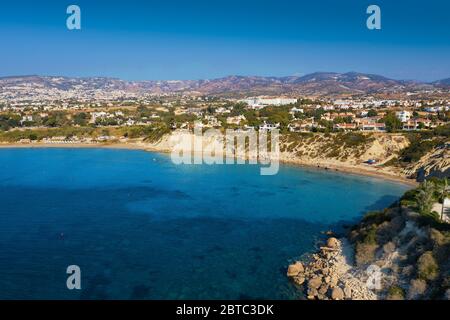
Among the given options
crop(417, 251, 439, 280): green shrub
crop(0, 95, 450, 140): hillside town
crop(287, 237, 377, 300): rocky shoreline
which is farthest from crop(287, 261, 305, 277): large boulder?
crop(0, 95, 450, 140): hillside town

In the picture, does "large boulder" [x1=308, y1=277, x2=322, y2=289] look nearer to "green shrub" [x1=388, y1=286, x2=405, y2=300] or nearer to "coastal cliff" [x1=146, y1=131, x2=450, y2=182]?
"green shrub" [x1=388, y1=286, x2=405, y2=300]

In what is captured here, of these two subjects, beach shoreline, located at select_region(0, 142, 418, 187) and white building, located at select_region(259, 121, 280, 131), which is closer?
beach shoreline, located at select_region(0, 142, 418, 187)

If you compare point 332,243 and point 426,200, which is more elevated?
point 426,200

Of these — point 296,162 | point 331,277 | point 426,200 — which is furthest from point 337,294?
point 296,162

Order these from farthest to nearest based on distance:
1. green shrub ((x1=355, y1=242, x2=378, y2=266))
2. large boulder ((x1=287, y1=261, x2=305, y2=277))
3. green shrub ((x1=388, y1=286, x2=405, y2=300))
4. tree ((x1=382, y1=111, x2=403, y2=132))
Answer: tree ((x1=382, y1=111, x2=403, y2=132))
green shrub ((x1=355, y1=242, x2=378, y2=266))
large boulder ((x1=287, y1=261, x2=305, y2=277))
green shrub ((x1=388, y1=286, x2=405, y2=300))

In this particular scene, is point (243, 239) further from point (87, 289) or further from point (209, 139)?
point (209, 139)

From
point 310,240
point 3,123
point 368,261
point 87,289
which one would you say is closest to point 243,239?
point 310,240

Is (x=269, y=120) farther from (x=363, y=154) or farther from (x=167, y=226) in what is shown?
(x=167, y=226)
